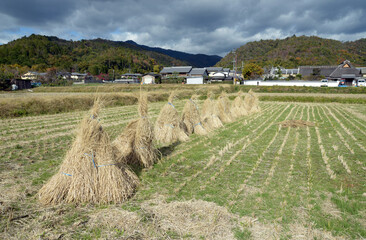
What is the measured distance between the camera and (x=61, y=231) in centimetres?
317

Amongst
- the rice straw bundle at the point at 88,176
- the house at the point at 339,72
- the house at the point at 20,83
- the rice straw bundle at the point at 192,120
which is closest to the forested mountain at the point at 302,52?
the house at the point at 339,72

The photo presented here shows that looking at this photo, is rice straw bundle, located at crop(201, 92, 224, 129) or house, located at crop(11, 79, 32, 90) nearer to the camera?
rice straw bundle, located at crop(201, 92, 224, 129)

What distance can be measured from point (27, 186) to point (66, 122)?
8506 millimetres

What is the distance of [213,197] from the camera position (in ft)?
13.7

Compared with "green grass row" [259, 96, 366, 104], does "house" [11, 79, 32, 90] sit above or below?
above

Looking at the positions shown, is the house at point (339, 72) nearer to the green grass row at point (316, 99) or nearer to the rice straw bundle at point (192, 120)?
the green grass row at point (316, 99)

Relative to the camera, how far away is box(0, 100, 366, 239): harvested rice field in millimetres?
3223

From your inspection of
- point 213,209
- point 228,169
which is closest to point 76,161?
point 213,209

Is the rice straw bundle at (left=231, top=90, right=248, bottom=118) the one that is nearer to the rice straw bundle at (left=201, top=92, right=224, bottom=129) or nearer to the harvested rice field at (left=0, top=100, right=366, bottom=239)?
the rice straw bundle at (left=201, top=92, right=224, bottom=129)

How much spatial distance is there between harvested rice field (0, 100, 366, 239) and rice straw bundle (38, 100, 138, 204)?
0.56 ft

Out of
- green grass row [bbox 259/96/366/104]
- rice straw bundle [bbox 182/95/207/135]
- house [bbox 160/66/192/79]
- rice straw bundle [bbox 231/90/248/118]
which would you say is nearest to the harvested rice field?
rice straw bundle [bbox 182/95/207/135]

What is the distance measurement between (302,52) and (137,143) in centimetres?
10157

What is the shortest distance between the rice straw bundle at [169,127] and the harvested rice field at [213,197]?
2.06 ft

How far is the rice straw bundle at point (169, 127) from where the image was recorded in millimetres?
8266
